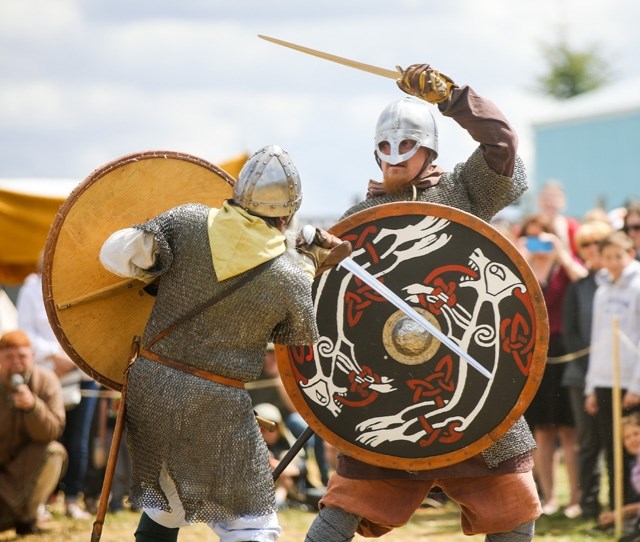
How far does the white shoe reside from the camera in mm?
7859

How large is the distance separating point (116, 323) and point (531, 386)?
1.50 m

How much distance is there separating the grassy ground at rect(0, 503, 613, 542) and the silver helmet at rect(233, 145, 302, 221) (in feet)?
10.9

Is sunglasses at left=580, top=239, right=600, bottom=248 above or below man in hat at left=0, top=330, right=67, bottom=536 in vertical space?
above

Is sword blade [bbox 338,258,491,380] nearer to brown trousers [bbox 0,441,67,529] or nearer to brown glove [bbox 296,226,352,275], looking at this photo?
brown glove [bbox 296,226,352,275]

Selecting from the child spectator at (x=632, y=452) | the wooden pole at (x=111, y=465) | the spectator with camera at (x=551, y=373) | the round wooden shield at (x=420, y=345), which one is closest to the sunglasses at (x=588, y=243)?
the spectator with camera at (x=551, y=373)

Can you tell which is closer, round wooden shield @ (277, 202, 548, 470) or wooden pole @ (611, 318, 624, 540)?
round wooden shield @ (277, 202, 548, 470)

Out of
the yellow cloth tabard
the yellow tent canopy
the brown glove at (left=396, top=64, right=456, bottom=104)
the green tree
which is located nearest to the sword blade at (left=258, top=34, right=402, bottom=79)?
the brown glove at (left=396, top=64, right=456, bottom=104)

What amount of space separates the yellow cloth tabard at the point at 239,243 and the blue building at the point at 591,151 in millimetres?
13574

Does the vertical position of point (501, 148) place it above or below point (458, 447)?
above

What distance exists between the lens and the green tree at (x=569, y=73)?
47.6m

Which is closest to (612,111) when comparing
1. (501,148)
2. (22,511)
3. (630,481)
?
(630,481)

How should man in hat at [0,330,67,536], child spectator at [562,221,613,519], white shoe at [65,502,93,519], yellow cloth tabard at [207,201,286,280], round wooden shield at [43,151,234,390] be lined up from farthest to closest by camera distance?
white shoe at [65,502,93,519], child spectator at [562,221,613,519], man in hat at [0,330,67,536], round wooden shield at [43,151,234,390], yellow cloth tabard at [207,201,286,280]

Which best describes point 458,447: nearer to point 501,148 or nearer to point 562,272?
point 501,148

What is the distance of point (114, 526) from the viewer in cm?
756
